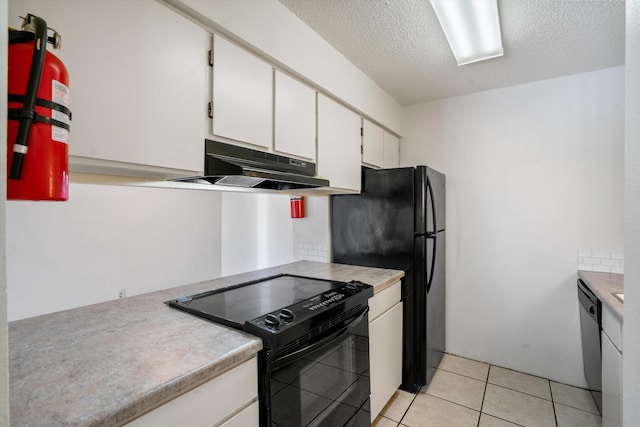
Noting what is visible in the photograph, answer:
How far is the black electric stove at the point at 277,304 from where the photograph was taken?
1.12 meters

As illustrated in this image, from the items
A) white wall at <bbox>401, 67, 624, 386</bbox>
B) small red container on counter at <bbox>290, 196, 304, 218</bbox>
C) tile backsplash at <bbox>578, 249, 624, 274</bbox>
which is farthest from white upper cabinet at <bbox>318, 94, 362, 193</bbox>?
tile backsplash at <bbox>578, 249, 624, 274</bbox>

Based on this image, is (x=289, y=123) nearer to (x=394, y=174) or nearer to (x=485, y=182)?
(x=394, y=174)

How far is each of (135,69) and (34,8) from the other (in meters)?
0.26

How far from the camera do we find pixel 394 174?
2287 millimetres

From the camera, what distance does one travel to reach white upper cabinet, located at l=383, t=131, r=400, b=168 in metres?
2.77

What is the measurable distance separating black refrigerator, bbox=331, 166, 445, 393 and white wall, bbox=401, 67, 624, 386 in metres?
0.46

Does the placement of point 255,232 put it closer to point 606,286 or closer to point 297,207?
point 297,207

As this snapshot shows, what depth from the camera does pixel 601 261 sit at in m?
2.24

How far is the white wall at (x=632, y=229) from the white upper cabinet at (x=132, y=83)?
4.45 ft

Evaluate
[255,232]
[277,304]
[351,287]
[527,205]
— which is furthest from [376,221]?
[255,232]

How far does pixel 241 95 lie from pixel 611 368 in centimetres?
216

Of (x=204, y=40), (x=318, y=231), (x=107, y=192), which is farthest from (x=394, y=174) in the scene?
(x=107, y=192)

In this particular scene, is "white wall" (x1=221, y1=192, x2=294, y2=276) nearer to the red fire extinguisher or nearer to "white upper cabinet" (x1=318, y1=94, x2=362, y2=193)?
"white upper cabinet" (x1=318, y1=94, x2=362, y2=193)

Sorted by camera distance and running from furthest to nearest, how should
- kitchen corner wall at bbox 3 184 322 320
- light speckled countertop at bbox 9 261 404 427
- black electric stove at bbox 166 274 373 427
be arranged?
kitchen corner wall at bbox 3 184 322 320 → black electric stove at bbox 166 274 373 427 → light speckled countertop at bbox 9 261 404 427
